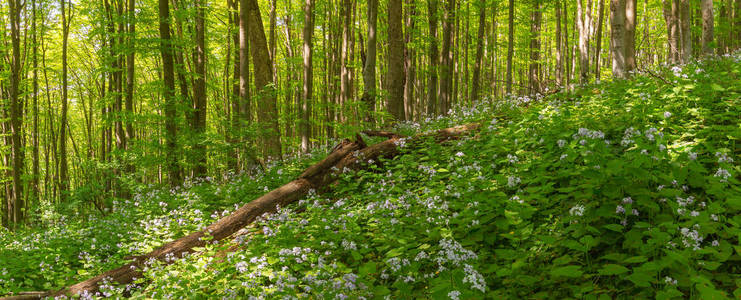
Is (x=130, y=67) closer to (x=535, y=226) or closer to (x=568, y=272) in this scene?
(x=535, y=226)

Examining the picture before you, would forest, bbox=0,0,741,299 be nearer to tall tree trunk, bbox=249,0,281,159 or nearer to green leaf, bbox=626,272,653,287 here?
green leaf, bbox=626,272,653,287

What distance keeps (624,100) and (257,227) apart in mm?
5635

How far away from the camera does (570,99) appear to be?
717cm

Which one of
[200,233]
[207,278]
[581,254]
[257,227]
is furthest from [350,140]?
[581,254]

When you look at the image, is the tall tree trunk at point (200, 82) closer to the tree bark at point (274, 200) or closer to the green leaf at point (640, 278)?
the tree bark at point (274, 200)

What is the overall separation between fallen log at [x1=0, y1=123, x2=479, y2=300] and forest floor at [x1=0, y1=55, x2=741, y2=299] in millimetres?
301

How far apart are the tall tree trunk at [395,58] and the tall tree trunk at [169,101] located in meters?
6.15

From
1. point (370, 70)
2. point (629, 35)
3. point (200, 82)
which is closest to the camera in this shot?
point (629, 35)

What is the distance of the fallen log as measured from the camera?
4.75 metres

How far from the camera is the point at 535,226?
357 cm

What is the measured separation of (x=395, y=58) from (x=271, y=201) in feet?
20.1

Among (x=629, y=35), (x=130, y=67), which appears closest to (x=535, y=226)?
(x=629, y=35)

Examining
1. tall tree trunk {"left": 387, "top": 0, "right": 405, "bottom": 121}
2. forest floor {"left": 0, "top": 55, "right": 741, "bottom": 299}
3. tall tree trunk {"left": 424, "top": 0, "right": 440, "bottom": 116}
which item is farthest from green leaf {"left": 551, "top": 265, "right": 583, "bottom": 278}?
tall tree trunk {"left": 424, "top": 0, "right": 440, "bottom": 116}

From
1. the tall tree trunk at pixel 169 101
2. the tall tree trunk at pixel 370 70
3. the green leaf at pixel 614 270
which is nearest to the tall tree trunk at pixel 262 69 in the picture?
A: the tall tree trunk at pixel 169 101
